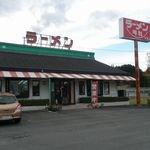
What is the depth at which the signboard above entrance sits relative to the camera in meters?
31.3

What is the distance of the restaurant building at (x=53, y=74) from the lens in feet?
83.0

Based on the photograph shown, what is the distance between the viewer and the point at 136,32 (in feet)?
106

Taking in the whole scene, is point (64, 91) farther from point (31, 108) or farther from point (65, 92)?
point (31, 108)

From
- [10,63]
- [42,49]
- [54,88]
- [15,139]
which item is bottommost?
[15,139]

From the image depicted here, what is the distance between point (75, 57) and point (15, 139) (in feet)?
73.8

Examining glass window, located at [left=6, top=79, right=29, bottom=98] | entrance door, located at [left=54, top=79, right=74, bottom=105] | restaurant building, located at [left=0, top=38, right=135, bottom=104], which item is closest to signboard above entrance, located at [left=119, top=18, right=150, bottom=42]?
restaurant building, located at [left=0, top=38, right=135, bottom=104]

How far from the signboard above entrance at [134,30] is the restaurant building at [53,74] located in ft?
12.6

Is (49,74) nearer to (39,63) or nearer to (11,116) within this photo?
(39,63)

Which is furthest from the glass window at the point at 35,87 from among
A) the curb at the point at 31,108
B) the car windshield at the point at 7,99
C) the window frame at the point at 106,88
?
the car windshield at the point at 7,99

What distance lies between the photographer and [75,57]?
3359cm

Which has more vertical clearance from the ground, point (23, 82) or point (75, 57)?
point (75, 57)

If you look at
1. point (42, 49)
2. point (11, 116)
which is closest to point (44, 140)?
point (11, 116)

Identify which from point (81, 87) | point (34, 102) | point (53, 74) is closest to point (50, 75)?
point (53, 74)

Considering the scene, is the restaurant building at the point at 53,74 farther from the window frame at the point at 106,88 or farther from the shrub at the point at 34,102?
the shrub at the point at 34,102
